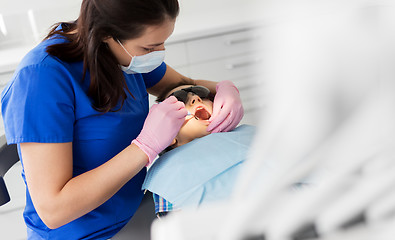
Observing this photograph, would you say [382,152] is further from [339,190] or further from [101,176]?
[101,176]

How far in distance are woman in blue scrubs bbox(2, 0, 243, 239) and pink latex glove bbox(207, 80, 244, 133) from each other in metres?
0.21

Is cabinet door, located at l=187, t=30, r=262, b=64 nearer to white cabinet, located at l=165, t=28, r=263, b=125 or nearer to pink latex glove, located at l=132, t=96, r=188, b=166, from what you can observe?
white cabinet, located at l=165, t=28, r=263, b=125

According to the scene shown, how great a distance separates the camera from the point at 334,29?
0.67ft

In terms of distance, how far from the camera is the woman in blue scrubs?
93 cm

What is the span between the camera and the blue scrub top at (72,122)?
3.06ft

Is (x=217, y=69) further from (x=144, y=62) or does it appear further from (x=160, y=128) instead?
(x=160, y=128)

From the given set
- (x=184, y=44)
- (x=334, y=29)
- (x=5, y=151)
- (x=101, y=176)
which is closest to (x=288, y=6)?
(x=334, y=29)

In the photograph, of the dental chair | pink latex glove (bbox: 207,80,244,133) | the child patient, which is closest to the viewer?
the child patient

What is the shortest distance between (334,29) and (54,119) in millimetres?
842

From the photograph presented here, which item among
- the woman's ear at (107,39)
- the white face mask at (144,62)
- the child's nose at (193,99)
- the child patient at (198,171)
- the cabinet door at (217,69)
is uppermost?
the woman's ear at (107,39)

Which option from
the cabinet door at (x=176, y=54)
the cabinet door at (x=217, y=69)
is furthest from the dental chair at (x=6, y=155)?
the cabinet door at (x=217, y=69)

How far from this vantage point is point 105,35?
3.26 feet

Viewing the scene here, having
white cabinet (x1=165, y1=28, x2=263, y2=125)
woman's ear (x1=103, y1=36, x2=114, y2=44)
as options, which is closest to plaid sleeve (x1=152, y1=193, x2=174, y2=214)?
woman's ear (x1=103, y1=36, x2=114, y2=44)

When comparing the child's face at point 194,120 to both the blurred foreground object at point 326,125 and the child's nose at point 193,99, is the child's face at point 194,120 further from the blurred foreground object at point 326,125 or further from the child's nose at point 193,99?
the blurred foreground object at point 326,125
